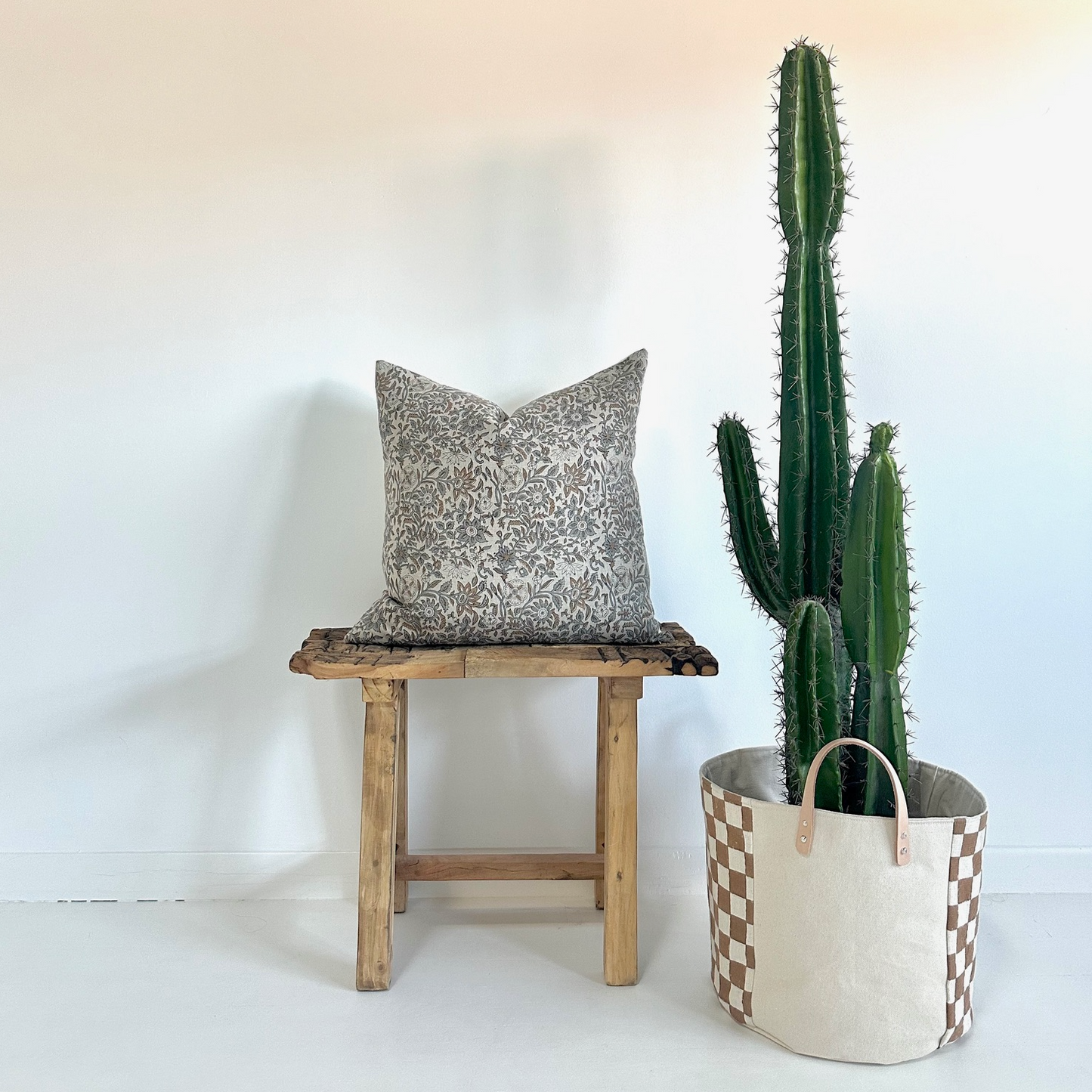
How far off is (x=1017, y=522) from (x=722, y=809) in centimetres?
Result: 90

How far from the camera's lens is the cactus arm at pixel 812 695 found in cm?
129

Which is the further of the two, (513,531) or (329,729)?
(329,729)

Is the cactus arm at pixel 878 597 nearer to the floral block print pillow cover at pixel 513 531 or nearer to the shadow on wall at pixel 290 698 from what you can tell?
the floral block print pillow cover at pixel 513 531

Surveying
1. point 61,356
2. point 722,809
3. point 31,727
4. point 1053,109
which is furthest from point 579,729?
point 1053,109

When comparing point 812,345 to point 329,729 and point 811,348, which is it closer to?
point 811,348

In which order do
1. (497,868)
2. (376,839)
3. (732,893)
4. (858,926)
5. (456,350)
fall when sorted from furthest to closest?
(456,350) < (497,868) < (376,839) < (732,893) < (858,926)

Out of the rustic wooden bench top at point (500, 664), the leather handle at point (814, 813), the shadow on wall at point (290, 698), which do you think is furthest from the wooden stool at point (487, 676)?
the shadow on wall at point (290, 698)

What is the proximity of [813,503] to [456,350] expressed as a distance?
29.6 inches

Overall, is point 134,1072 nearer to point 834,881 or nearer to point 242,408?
point 834,881

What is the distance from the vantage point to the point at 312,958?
62.9 inches

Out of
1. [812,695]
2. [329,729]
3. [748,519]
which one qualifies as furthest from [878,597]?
[329,729]

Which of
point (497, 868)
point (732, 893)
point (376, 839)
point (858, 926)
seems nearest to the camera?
point (858, 926)

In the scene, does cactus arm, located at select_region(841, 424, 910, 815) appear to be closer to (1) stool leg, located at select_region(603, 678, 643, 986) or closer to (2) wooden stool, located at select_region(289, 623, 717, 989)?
(2) wooden stool, located at select_region(289, 623, 717, 989)

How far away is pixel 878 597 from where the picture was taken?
50.8 inches
